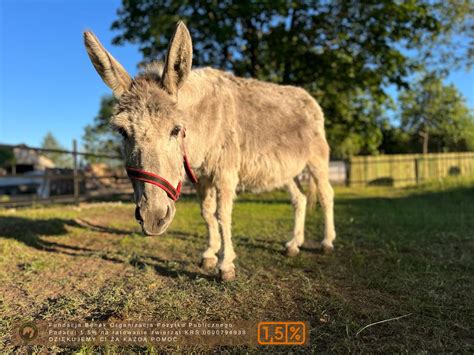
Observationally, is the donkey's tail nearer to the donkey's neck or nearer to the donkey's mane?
the donkey's neck

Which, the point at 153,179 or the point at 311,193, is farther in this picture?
the point at 311,193

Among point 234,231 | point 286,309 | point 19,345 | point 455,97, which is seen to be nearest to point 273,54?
point 234,231

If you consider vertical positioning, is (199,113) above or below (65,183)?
above

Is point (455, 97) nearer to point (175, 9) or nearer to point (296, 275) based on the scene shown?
point (175, 9)

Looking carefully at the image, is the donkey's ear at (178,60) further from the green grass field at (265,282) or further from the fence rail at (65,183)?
the fence rail at (65,183)

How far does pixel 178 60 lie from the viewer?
2.76 meters

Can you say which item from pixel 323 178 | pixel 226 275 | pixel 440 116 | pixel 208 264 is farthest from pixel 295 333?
pixel 440 116

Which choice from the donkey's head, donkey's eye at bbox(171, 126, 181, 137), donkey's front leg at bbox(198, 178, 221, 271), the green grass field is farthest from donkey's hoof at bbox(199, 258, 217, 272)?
donkey's eye at bbox(171, 126, 181, 137)

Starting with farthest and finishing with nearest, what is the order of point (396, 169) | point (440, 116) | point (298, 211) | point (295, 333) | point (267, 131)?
point (440, 116) → point (396, 169) → point (298, 211) → point (267, 131) → point (295, 333)

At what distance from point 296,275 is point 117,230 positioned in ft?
13.3

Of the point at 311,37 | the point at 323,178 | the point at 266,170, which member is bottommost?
the point at 323,178

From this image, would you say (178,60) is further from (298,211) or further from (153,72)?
(298,211)

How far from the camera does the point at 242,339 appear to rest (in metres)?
2.30

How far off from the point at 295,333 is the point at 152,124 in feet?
6.33
